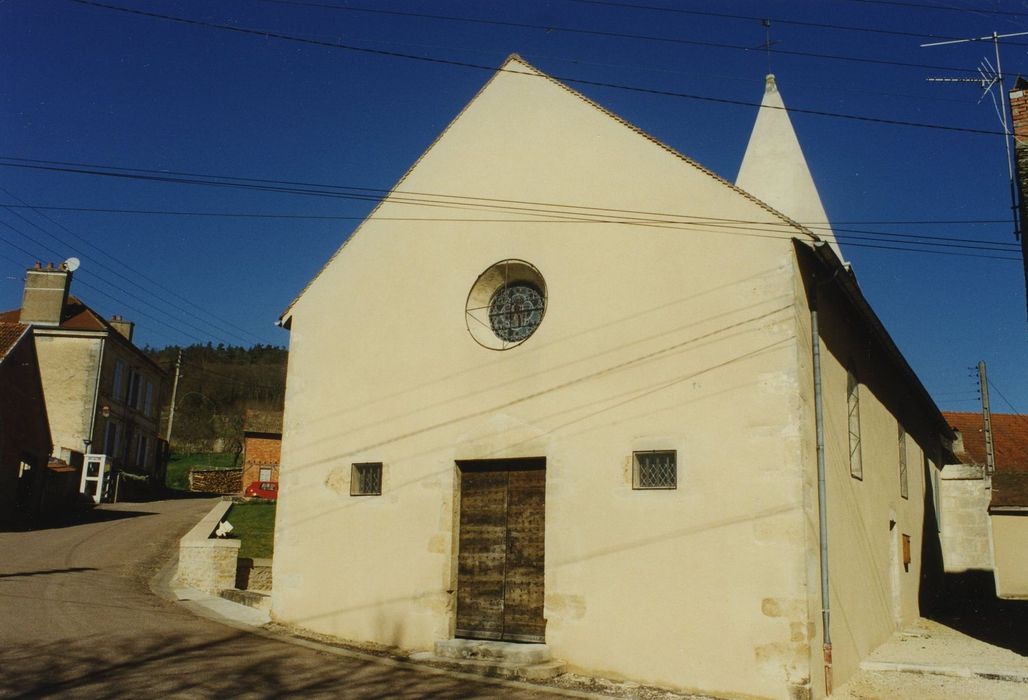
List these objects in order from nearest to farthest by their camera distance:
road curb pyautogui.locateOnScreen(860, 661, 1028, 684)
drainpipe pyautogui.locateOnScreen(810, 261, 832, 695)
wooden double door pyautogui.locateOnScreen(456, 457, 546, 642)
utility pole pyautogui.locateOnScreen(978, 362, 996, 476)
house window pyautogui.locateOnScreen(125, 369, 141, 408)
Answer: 1. drainpipe pyautogui.locateOnScreen(810, 261, 832, 695)
2. road curb pyautogui.locateOnScreen(860, 661, 1028, 684)
3. wooden double door pyautogui.locateOnScreen(456, 457, 546, 642)
4. utility pole pyautogui.locateOnScreen(978, 362, 996, 476)
5. house window pyautogui.locateOnScreen(125, 369, 141, 408)

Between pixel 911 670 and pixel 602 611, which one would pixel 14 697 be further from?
pixel 911 670

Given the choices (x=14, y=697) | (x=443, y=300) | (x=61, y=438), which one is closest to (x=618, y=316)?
(x=443, y=300)

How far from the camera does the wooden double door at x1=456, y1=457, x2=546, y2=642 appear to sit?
10.7 m

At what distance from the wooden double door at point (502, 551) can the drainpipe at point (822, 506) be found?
3.41 metres

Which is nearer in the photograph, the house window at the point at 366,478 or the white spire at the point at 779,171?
the house window at the point at 366,478

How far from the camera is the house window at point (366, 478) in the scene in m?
12.5

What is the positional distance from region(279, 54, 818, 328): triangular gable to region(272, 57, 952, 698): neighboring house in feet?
0.12

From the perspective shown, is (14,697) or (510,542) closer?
(14,697)

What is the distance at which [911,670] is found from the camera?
1008 cm

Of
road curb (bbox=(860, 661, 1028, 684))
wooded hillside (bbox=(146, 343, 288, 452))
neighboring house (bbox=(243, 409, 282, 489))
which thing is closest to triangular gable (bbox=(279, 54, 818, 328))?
road curb (bbox=(860, 661, 1028, 684))

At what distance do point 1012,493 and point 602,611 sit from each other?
20.9 metres

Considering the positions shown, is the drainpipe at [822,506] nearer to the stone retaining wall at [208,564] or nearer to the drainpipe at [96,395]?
the stone retaining wall at [208,564]

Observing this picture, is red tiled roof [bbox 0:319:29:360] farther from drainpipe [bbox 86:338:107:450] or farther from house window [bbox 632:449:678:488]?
house window [bbox 632:449:678:488]

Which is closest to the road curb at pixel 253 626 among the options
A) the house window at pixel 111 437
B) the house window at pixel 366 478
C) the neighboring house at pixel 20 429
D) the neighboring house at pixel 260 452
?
the house window at pixel 366 478
